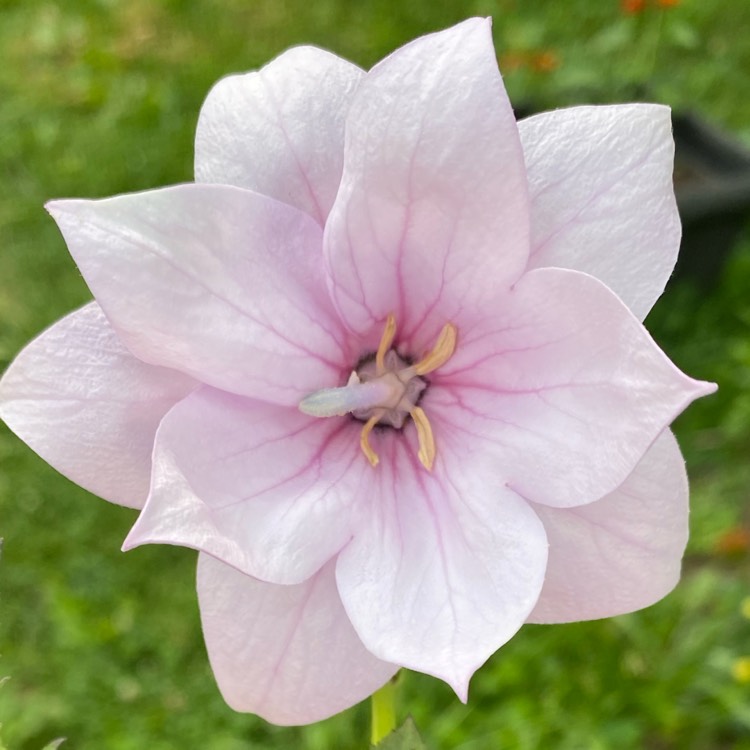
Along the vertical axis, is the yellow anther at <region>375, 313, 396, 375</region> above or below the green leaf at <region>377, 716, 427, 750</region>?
above

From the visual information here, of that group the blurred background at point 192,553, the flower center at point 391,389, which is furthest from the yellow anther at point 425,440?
the blurred background at point 192,553

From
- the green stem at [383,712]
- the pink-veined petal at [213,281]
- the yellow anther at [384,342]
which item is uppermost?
the pink-veined petal at [213,281]

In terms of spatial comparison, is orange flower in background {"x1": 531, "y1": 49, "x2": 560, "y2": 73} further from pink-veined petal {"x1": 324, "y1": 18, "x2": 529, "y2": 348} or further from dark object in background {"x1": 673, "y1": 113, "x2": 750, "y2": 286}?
pink-veined petal {"x1": 324, "y1": 18, "x2": 529, "y2": 348}

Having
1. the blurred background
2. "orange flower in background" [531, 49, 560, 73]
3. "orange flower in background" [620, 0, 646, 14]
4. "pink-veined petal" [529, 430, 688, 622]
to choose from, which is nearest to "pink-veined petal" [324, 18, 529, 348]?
"pink-veined petal" [529, 430, 688, 622]

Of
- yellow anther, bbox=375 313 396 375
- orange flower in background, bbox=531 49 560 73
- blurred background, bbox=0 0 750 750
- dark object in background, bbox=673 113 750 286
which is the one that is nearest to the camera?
yellow anther, bbox=375 313 396 375

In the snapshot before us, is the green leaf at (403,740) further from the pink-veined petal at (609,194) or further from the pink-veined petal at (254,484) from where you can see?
the pink-veined petal at (609,194)

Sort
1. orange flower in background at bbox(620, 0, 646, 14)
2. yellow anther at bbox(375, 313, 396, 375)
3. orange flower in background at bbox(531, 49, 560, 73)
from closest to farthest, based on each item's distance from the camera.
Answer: yellow anther at bbox(375, 313, 396, 375) → orange flower in background at bbox(620, 0, 646, 14) → orange flower in background at bbox(531, 49, 560, 73)
